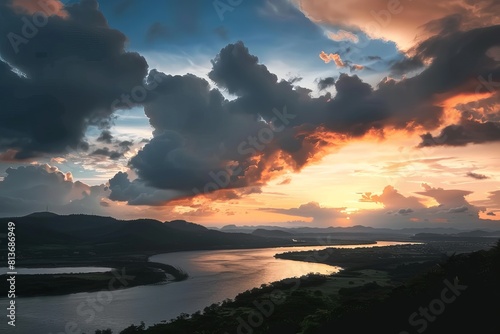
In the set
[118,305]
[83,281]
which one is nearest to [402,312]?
[118,305]

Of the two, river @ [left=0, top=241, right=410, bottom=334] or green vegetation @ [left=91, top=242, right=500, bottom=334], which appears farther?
river @ [left=0, top=241, right=410, bottom=334]

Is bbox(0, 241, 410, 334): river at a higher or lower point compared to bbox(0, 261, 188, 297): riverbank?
lower

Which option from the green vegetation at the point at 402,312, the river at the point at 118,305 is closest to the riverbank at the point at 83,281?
the river at the point at 118,305

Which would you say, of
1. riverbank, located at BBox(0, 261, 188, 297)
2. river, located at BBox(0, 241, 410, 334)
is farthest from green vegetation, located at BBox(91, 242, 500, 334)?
riverbank, located at BBox(0, 261, 188, 297)

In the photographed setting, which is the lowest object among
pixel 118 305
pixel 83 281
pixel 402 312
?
pixel 118 305

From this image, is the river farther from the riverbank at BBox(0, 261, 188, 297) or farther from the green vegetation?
the green vegetation

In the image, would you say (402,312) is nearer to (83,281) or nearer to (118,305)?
(118,305)

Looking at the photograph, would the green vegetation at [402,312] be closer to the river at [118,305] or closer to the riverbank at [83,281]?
the river at [118,305]

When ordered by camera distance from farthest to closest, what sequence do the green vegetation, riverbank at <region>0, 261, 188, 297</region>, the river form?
riverbank at <region>0, 261, 188, 297</region> < the river < the green vegetation

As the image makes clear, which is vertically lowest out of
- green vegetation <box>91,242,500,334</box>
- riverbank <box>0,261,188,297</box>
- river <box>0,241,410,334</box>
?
river <box>0,241,410,334</box>

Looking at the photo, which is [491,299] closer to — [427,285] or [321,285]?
[427,285]

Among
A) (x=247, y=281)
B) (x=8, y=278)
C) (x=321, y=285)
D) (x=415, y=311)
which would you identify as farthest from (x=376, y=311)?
(x=8, y=278)

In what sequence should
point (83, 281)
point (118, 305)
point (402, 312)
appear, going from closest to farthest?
1. point (402, 312)
2. point (118, 305)
3. point (83, 281)
